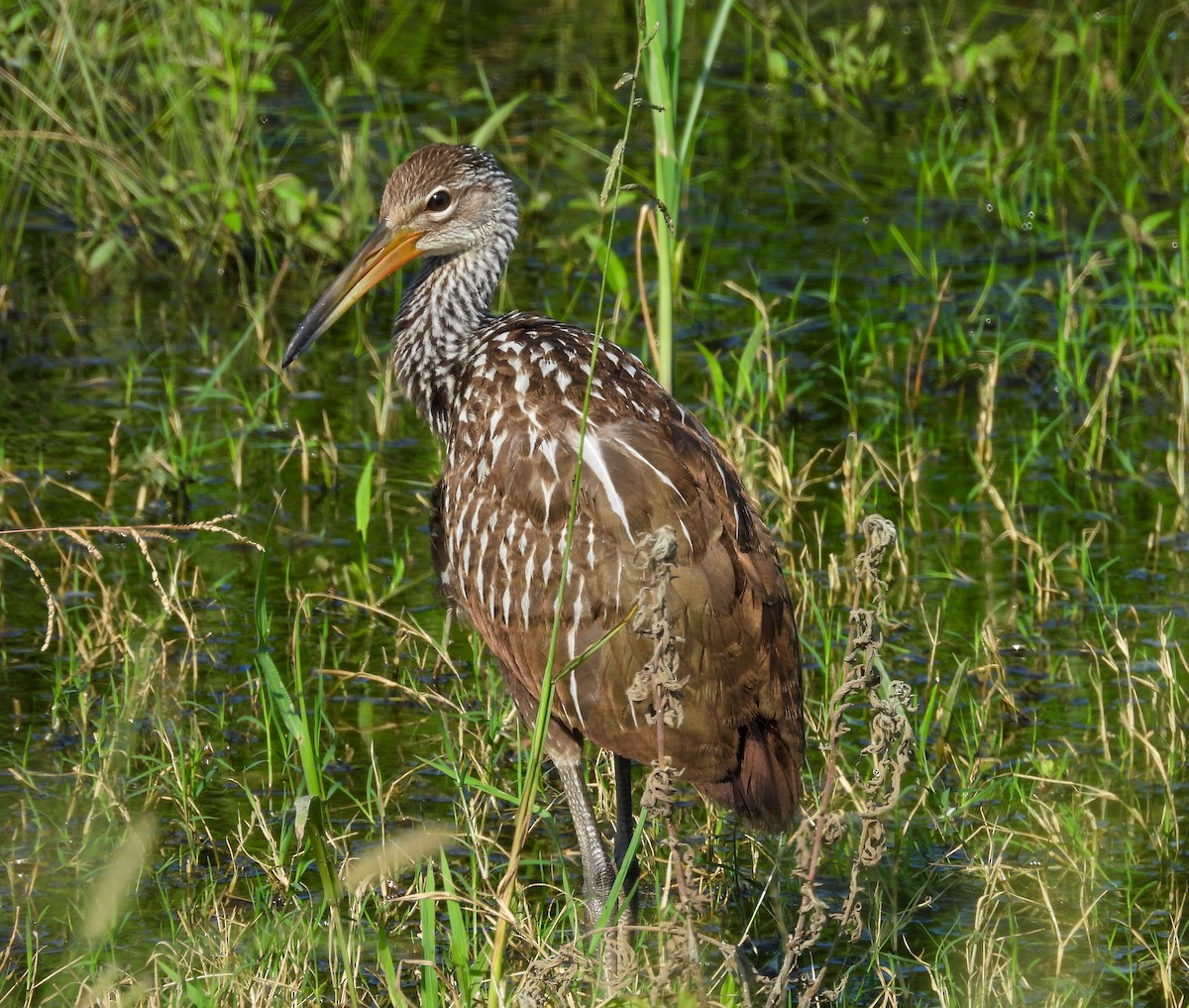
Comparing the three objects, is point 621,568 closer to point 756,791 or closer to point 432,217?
point 756,791

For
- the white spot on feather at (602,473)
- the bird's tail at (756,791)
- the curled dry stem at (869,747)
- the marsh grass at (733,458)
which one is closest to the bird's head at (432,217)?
the marsh grass at (733,458)

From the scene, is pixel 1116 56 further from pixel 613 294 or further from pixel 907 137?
pixel 613 294

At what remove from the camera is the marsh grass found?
468 cm

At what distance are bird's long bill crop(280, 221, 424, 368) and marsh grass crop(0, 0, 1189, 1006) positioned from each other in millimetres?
619

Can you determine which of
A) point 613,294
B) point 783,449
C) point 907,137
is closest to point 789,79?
point 907,137

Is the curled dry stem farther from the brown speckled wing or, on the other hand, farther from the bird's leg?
the bird's leg

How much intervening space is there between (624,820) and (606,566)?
818 millimetres

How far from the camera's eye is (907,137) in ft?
33.6

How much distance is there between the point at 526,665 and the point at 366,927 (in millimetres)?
760

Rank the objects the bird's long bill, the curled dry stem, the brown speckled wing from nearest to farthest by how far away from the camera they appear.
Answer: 1. the curled dry stem
2. the brown speckled wing
3. the bird's long bill

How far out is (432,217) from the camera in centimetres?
574


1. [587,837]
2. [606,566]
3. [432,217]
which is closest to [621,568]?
[606,566]

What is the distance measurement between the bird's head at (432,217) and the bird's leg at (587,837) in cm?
166

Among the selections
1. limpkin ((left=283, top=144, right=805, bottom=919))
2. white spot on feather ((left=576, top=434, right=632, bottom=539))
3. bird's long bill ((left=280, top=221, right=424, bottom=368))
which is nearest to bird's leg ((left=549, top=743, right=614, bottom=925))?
limpkin ((left=283, top=144, right=805, bottom=919))
